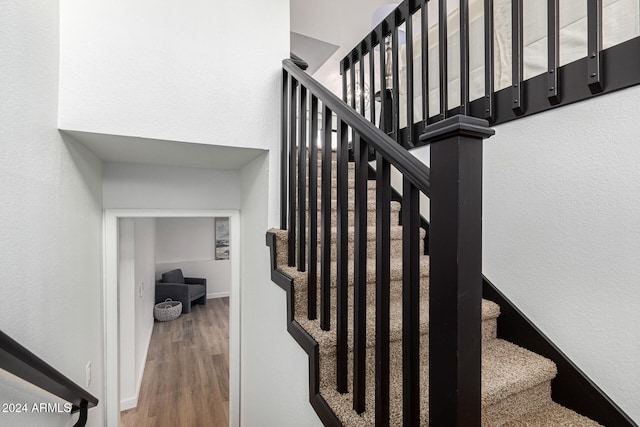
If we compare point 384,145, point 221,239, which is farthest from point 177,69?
point 221,239

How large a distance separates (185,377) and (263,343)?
283 centimetres

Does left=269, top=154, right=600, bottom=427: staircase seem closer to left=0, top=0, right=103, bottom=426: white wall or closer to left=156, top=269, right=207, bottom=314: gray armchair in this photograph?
left=0, top=0, right=103, bottom=426: white wall

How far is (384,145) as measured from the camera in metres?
0.84

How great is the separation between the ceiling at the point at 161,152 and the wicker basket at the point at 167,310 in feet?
15.1

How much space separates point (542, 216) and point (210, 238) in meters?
6.87

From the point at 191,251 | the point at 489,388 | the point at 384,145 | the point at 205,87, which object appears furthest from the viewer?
the point at 191,251

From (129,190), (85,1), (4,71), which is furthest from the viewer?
(129,190)

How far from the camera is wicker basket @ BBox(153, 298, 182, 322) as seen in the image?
5879 mm

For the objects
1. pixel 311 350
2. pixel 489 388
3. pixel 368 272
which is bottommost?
pixel 489 388

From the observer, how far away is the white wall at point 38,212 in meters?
0.94

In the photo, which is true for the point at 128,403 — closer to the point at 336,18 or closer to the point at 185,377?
the point at 185,377

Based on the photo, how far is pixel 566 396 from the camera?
128 centimetres

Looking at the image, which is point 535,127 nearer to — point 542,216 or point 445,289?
point 542,216

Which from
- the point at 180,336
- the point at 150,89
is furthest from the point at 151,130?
the point at 180,336
